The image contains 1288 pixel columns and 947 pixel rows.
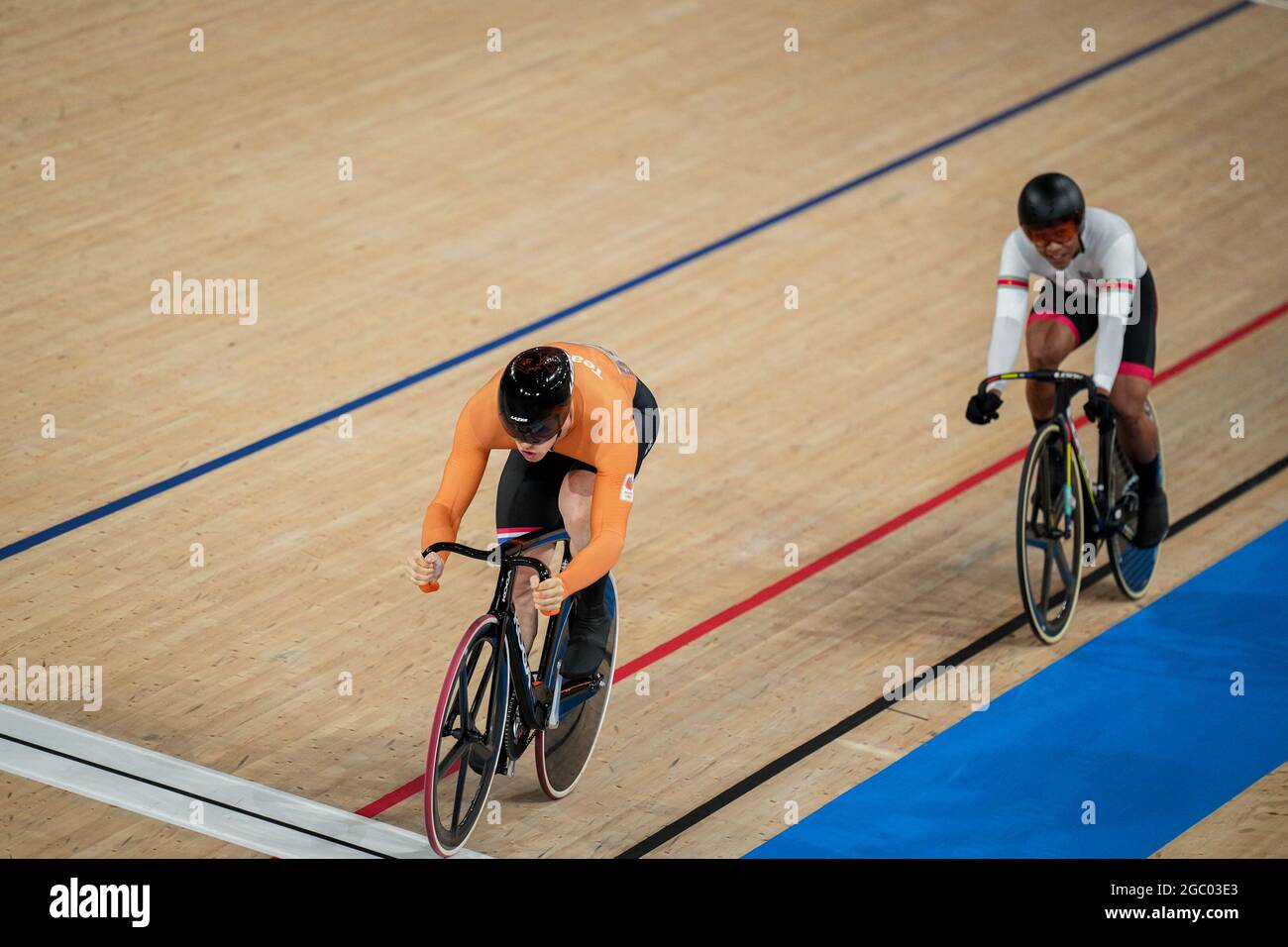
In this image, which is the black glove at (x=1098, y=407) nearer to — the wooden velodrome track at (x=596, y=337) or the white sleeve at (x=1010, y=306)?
the white sleeve at (x=1010, y=306)

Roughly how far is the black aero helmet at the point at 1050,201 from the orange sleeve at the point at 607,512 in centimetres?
141

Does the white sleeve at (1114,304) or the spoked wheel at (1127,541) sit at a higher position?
the white sleeve at (1114,304)

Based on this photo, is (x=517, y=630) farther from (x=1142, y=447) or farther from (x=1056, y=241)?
(x=1142, y=447)

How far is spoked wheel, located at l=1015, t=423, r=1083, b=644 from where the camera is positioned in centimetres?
484

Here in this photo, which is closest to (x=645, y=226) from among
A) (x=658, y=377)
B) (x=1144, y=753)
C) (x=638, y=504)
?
(x=658, y=377)

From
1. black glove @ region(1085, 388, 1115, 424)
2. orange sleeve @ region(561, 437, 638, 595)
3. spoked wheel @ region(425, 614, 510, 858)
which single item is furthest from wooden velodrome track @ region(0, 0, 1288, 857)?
orange sleeve @ region(561, 437, 638, 595)

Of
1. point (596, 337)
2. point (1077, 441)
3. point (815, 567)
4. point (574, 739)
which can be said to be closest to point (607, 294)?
point (596, 337)

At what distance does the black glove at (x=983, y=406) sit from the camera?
4.73 meters

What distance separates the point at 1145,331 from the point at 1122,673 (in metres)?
0.95

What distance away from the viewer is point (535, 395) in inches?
144

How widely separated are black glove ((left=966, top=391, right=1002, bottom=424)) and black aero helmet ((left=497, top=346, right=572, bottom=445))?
140cm

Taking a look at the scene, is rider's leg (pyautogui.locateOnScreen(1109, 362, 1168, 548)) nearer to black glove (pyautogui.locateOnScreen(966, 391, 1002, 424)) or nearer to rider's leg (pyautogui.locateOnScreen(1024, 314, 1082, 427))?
rider's leg (pyautogui.locateOnScreen(1024, 314, 1082, 427))

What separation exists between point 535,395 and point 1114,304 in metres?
1.90

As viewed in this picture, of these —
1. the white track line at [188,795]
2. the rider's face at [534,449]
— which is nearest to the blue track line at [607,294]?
the white track line at [188,795]
